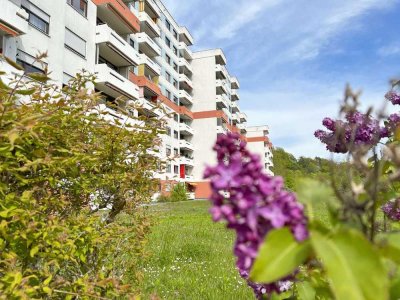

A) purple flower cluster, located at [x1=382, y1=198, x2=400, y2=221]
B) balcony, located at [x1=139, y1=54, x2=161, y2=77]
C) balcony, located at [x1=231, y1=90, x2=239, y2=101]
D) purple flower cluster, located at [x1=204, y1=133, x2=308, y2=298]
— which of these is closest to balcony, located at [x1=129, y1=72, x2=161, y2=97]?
balcony, located at [x1=139, y1=54, x2=161, y2=77]

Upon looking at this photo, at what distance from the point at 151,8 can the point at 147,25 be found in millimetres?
2931

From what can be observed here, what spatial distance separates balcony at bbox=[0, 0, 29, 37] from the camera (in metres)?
15.9

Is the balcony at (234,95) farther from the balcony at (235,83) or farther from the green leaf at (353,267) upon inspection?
the green leaf at (353,267)

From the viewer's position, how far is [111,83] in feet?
84.8

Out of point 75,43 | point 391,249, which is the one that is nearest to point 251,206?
point 391,249

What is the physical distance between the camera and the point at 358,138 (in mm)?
1792

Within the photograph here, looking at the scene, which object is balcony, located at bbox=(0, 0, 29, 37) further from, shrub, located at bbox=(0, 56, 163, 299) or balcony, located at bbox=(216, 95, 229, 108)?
balcony, located at bbox=(216, 95, 229, 108)

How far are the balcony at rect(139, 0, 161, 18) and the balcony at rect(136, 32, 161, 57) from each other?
2802 millimetres

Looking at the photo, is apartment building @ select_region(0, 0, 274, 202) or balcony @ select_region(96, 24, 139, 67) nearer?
apartment building @ select_region(0, 0, 274, 202)

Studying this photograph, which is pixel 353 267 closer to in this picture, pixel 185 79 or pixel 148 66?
pixel 148 66

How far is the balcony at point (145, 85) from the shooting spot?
34.3 m

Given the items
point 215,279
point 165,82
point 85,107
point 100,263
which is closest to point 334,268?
point 85,107

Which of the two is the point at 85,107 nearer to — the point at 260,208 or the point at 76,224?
the point at 76,224

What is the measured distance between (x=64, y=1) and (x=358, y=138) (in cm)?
2325
